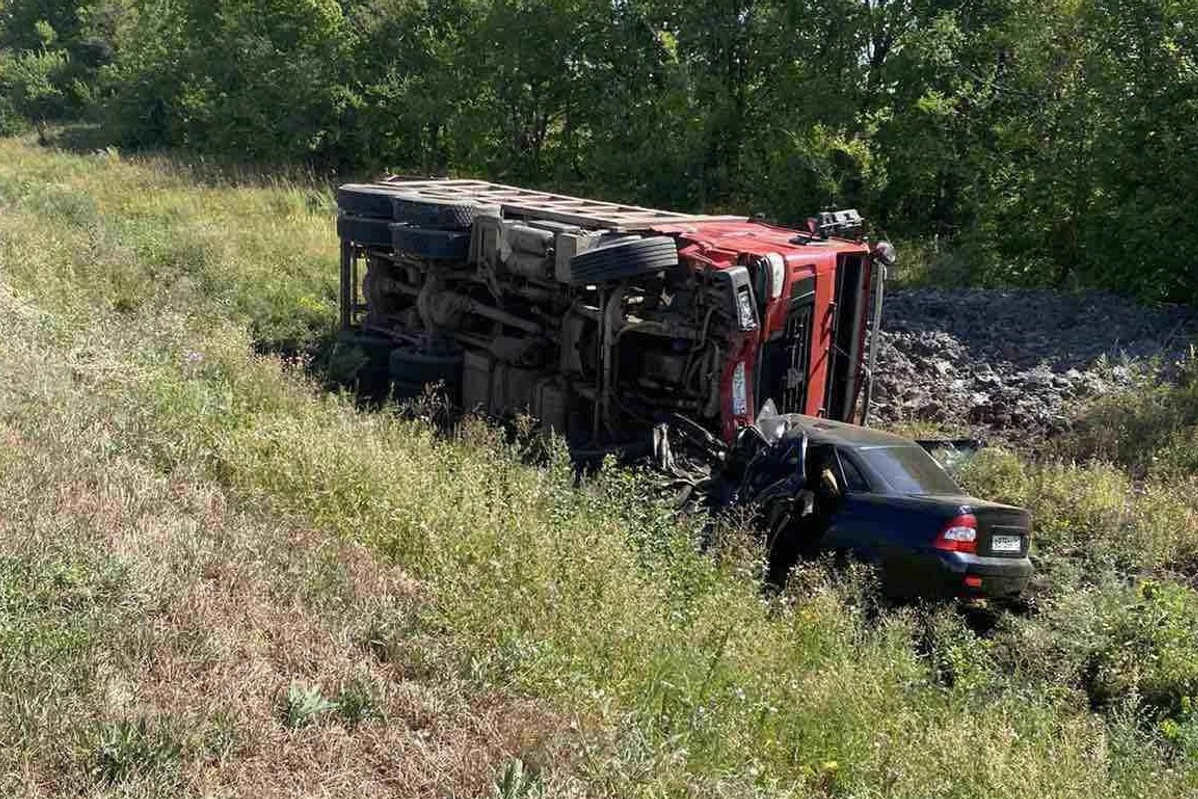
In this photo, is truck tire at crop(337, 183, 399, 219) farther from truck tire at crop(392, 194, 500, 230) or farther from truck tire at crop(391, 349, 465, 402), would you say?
truck tire at crop(391, 349, 465, 402)

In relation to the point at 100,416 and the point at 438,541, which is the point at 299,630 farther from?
the point at 100,416

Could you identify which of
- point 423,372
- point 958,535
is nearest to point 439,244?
point 423,372

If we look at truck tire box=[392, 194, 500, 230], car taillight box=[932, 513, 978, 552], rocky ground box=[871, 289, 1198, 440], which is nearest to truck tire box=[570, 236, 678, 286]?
truck tire box=[392, 194, 500, 230]

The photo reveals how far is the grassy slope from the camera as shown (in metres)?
4.04

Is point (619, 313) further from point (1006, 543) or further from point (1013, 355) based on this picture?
point (1013, 355)

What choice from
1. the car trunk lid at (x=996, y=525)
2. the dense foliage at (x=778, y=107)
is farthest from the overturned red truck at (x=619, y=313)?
the dense foliage at (x=778, y=107)

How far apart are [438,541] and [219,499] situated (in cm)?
134

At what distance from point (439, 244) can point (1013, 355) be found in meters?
6.96

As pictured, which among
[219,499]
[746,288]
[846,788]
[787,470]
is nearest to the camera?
[846,788]

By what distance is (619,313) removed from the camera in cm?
930

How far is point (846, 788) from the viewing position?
454 centimetres

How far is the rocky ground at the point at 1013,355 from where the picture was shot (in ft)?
40.2

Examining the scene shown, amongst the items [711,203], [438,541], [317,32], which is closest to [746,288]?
[438,541]

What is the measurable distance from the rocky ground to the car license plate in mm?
4670
